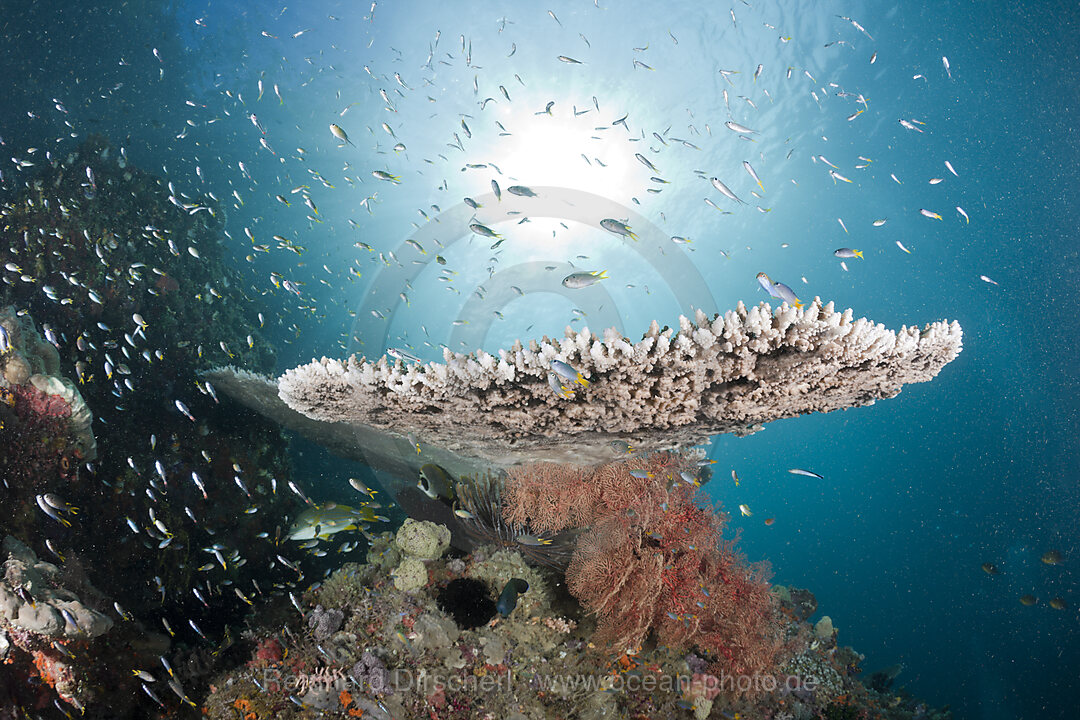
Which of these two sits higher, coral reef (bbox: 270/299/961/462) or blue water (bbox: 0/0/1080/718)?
blue water (bbox: 0/0/1080/718)

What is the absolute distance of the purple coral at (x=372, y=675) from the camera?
4.07 meters

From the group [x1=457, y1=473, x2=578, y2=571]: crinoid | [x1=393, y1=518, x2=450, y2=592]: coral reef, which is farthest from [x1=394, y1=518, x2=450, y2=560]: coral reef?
[x1=457, y1=473, x2=578, y2=571]: crinoid

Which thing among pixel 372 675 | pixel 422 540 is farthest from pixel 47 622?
pixel 422 540

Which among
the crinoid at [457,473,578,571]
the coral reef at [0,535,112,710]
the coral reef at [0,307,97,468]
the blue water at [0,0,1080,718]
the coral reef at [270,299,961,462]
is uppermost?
the blue water at [0,0,1080,718]

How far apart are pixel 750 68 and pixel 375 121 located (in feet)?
79.3

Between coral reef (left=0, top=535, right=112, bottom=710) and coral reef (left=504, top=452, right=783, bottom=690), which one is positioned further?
coral reef (left=504, top=452, right=783, bottom=690)

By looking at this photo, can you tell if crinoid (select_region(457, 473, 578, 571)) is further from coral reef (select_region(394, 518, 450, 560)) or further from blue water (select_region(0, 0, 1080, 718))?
blue water (select_region(0, 0, 1080, 718))

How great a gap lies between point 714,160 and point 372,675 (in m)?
38.2

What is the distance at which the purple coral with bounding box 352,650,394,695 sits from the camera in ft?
13.3

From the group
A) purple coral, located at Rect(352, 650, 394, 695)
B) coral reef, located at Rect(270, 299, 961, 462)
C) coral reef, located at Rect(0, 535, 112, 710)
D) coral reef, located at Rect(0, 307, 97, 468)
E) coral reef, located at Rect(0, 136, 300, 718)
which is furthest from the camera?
coral reef, located at Rect(0, 307, 97, 468)

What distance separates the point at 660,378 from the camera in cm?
296

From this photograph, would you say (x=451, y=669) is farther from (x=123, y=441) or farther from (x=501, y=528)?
(x=123, y=441)

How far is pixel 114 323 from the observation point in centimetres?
896

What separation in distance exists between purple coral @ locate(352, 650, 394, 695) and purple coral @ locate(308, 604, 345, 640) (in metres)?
0.57
